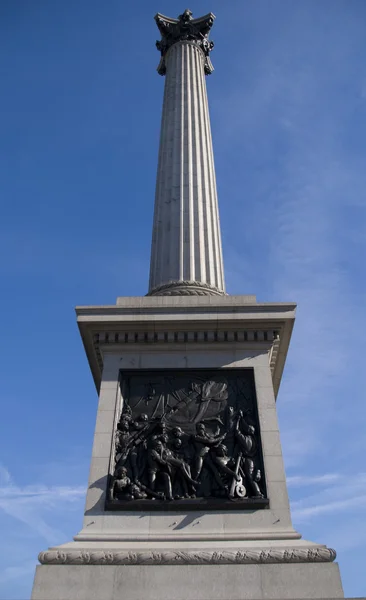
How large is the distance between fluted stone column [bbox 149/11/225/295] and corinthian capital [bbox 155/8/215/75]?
98 centimetres

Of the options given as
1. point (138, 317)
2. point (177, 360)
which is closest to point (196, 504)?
point (177, 360)

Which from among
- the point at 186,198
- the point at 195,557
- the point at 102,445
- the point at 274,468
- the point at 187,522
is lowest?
the point at 195,557

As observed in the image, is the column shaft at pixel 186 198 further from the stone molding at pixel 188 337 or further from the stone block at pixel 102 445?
the stone block at pixel 102 445

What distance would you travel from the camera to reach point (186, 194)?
59.6ft

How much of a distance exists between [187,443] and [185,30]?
20.9 meters

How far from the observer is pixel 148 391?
1275 centimetres

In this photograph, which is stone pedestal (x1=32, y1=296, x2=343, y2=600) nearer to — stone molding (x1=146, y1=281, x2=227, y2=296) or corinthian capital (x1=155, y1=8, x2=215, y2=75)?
stone molding (x1=146, y1=281, x2=227, y2=296)

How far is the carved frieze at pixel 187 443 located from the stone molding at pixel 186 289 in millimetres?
3018

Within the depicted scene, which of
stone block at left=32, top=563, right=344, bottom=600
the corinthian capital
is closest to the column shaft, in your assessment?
the corinthian capital

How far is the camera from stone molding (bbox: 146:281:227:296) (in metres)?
15.3

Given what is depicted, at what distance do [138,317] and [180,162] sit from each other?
8.01 m

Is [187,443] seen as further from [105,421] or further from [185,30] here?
[185,30]

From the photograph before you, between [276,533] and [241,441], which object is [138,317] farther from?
[276,533]

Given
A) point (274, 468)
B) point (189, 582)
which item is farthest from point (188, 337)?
point (189, 582)
